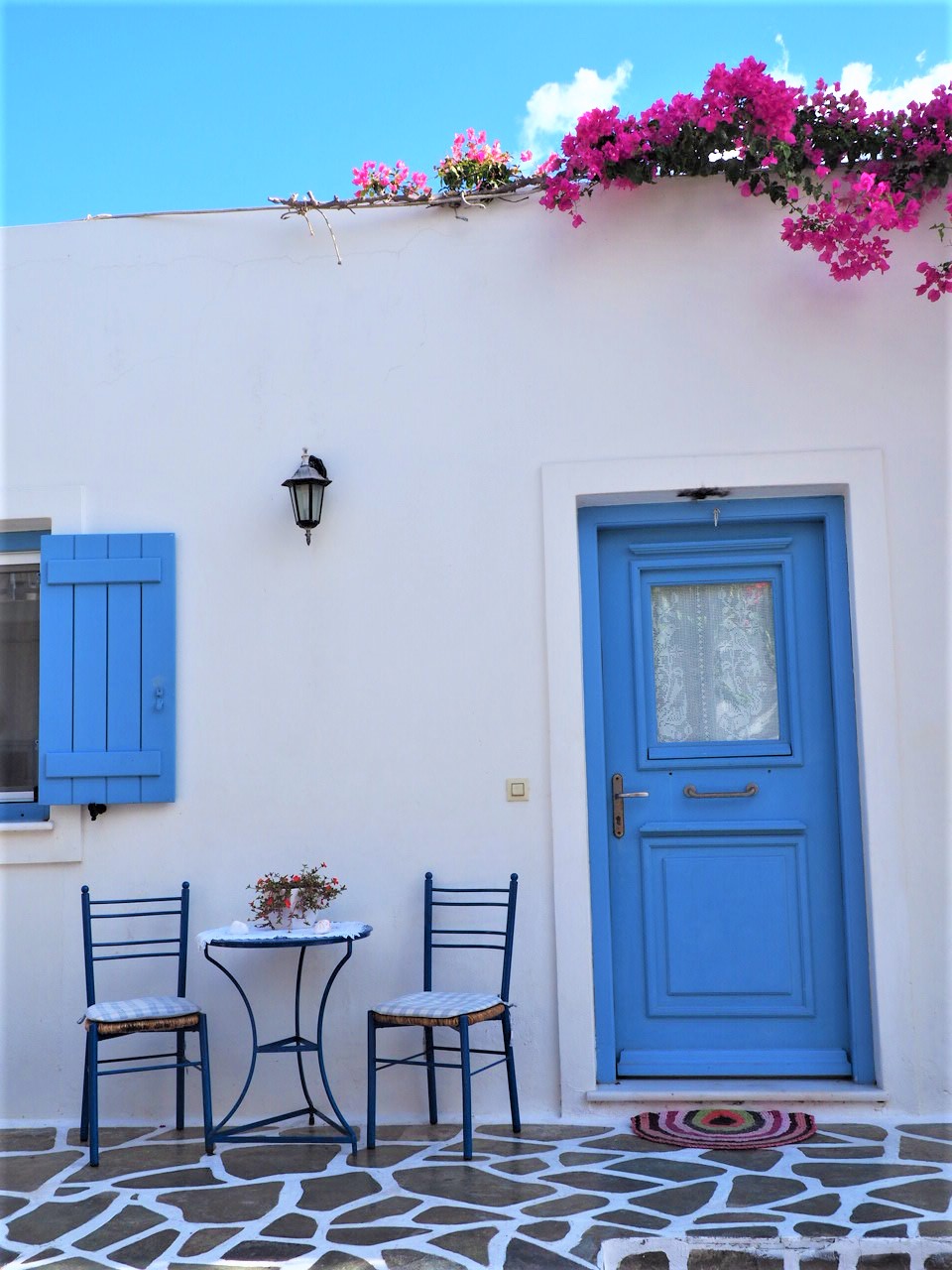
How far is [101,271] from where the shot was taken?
476 centimetres

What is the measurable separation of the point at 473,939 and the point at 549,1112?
65 centimetres

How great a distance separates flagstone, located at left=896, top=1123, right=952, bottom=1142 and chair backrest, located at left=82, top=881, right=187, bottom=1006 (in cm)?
255

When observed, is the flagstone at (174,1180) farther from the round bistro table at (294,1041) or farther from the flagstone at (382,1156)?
the flagstone at (382,1156)

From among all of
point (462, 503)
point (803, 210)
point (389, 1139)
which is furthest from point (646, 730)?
point (803, 210)

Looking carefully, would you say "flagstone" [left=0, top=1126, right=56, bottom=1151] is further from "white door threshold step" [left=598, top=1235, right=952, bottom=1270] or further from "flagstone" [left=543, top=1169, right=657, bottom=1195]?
"white door threshold step" [left=598, top=1235, right=952, bottom=1270]

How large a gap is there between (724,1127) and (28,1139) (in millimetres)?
2425

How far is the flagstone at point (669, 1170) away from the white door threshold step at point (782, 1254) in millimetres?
519

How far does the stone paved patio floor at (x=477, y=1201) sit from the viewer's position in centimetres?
303

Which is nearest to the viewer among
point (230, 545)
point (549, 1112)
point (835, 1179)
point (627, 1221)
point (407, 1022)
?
point (627, 1221)

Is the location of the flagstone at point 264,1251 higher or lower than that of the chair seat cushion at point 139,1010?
lower

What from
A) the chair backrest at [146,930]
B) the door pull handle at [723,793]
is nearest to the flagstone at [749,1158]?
the door pull handle at [723,793]

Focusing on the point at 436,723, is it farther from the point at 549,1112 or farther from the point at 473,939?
the point at 549,1112

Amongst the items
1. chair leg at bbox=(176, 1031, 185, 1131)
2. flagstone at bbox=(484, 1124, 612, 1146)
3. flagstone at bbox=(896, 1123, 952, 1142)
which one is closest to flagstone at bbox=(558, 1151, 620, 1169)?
flagstone at bbox=(484, 1124, 612, 1146)

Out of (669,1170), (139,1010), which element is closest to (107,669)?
(139,1010)
